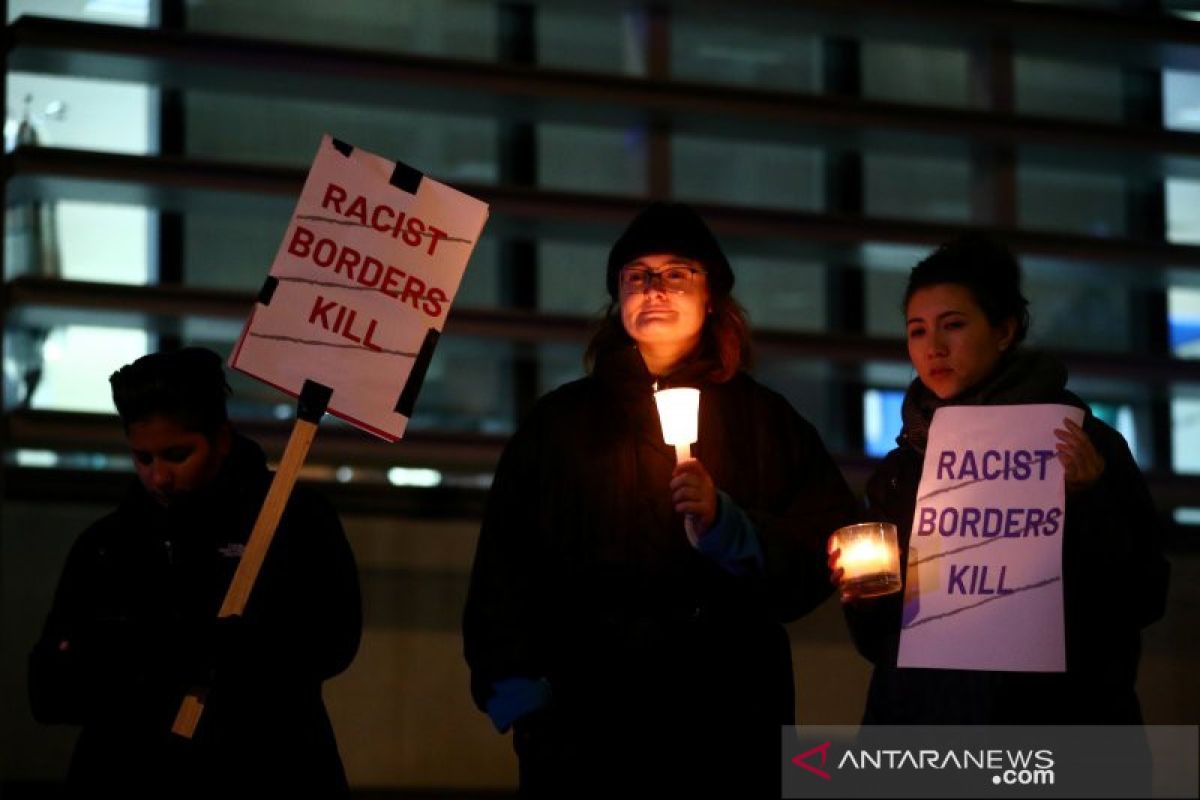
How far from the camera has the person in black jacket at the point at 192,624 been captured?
4281mm

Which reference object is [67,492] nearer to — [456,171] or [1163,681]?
[456,171]

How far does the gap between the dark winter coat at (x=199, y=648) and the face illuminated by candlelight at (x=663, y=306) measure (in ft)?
2.79

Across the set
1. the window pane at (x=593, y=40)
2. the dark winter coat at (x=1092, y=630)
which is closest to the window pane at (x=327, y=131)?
the window pane at (x=593, y=40)

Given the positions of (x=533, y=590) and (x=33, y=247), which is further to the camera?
(x=33, y=247)

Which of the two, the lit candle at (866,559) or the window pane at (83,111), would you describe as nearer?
the lit candle at (866,559)

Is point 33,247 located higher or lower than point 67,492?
higher

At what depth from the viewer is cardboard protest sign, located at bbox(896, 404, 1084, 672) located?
4090 millimetres

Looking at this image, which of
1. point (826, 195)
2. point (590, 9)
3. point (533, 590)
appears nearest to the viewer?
point (533, 590)

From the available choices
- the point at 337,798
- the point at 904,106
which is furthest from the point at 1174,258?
the point at 337,798

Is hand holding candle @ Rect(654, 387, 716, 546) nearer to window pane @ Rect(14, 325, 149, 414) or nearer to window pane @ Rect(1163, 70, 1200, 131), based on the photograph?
window pane @ Rect(14, 325, 149, 414)

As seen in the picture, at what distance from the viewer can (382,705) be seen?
664 cm

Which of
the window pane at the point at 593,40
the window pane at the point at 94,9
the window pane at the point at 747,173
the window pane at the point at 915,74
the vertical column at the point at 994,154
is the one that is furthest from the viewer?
the window pane at the point at 915,74

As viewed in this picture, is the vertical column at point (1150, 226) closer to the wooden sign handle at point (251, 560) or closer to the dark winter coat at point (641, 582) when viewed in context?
A: the dark winter coat at point (641, 582)

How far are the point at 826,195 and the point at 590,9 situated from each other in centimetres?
151
